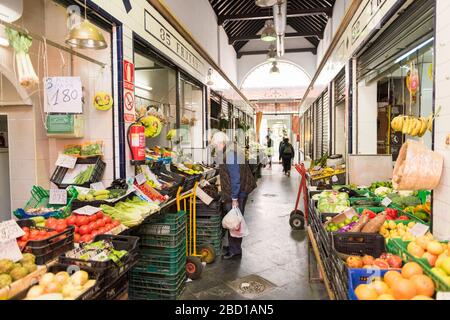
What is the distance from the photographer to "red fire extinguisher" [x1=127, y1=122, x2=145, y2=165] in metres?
4.09

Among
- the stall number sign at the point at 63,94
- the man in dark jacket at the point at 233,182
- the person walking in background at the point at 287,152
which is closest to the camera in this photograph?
the stall number sign at the point at 63,94

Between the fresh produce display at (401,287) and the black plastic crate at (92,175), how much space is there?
2942mm

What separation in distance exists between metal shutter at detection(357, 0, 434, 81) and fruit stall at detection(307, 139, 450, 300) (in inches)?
63.7

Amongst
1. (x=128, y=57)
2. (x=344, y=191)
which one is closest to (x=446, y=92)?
(x=344, y=191)

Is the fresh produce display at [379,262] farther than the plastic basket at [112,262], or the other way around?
the fresh produce display at [379,262]

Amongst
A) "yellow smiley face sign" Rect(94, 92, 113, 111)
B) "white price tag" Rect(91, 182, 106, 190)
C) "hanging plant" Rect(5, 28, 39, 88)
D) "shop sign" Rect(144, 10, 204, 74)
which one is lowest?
"white price tag" Rect(91, 182, 106, 190)

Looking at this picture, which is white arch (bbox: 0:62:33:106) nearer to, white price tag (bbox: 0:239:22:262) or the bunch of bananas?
→ white price tag (bbox: 0:239:22:262)

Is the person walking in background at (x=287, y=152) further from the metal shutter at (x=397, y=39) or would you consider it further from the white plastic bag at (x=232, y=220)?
the white plastic bag at (x=232, y=220)

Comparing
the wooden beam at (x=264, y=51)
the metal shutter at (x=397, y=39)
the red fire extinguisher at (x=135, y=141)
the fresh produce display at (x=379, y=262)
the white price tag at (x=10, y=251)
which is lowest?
the fresh produce display at (x=379, y=262)

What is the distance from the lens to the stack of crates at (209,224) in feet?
15.1

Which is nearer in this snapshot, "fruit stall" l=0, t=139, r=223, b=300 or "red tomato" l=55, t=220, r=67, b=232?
"fruit stall" l=0, t=139, r=223, b=300

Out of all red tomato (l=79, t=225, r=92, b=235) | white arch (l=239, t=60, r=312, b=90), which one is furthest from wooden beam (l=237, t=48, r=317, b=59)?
red tomato (l=79, t=225, r=92, b=235)

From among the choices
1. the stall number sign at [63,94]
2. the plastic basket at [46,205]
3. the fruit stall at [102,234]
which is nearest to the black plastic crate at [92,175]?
the fruit stall at [102,234]

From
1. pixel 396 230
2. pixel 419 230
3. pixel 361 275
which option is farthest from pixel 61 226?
pixel 419 230
